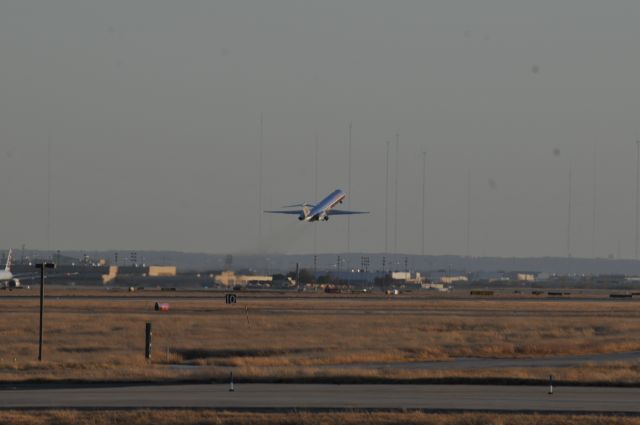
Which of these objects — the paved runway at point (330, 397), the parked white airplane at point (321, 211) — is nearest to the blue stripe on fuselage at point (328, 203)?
the parked white airplane at point (321, 211)

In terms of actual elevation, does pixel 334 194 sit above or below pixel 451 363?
above

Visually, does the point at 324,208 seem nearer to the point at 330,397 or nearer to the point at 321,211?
the point at 321,211

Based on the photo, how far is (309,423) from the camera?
109 ft

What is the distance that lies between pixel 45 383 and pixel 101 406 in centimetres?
899

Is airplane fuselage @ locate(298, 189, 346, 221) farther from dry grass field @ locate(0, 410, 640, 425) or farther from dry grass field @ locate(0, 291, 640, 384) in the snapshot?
dry grass field @ locate(0, 410, 640, 425)

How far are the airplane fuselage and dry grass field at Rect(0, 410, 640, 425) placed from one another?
83.3 meters

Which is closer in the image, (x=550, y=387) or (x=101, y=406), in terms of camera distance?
(x=101, y=406)

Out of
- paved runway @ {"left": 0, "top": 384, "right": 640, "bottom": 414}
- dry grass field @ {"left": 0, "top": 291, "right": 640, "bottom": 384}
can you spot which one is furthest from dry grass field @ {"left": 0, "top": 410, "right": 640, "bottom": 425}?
dry grass field @ {"left": 0, "top": 291, "right": 640, "bottom": 384}

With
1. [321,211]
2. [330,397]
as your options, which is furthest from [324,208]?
[330,397]

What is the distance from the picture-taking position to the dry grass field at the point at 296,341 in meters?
48.6

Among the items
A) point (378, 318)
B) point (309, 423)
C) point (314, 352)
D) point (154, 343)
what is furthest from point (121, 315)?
point (309, 423)

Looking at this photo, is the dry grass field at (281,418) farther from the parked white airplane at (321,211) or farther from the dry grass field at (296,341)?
the parked white airplane at (321,211)

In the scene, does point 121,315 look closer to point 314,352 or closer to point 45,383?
point 314,352

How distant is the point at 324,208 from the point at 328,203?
2153 millimetres
